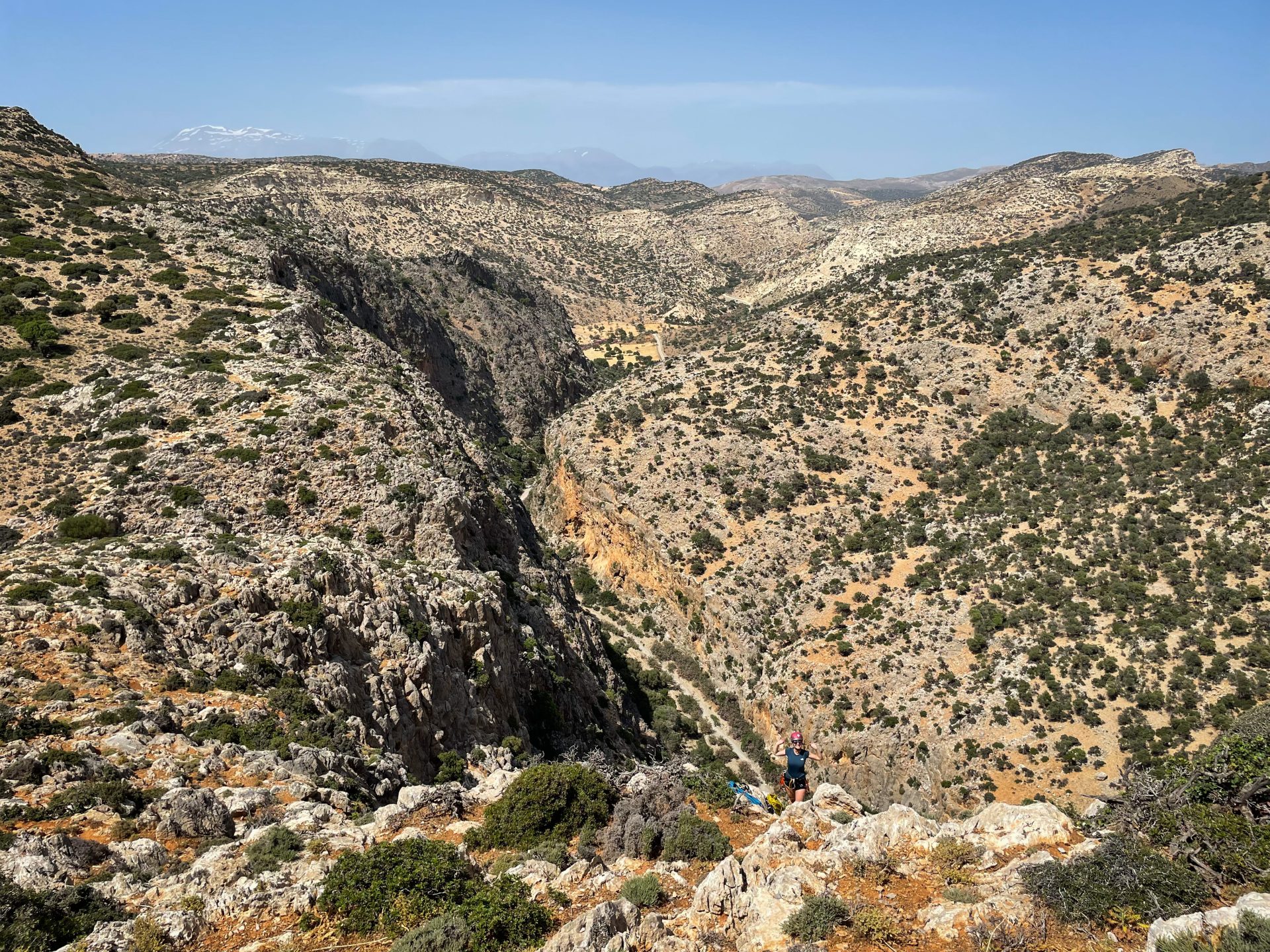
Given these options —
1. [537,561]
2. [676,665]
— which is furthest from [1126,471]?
[537,561]

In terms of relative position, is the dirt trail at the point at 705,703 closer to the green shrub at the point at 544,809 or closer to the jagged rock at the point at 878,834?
the green shrub at the point at 544,809

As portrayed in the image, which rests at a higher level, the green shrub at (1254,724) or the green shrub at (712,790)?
the green shrub at (1254,724)

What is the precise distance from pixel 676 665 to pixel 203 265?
43.1 m

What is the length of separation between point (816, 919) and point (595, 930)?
3.65m

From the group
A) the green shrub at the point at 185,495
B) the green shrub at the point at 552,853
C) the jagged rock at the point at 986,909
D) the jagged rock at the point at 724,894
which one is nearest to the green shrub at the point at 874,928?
the jagged rock at the point at 986,909

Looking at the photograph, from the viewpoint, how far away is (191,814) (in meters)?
13.5

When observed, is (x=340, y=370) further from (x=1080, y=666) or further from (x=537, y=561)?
(x=1080, y=666)

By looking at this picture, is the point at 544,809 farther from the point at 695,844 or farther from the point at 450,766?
the point at 450,766

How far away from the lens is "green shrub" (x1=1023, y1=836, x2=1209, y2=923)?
32.8ft

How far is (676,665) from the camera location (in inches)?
1861

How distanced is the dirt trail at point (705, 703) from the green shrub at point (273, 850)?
29337mm

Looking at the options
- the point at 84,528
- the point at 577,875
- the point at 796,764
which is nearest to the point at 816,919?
the point at 577,875

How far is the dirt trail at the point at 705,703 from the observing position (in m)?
39.7

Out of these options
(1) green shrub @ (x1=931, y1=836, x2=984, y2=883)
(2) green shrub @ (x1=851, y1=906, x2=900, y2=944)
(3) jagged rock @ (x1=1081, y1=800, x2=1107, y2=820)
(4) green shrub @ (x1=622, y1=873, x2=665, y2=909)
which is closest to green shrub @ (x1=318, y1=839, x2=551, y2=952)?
(4) green shrub @ (x1=622, y1=873, x2=665, y2=909)
